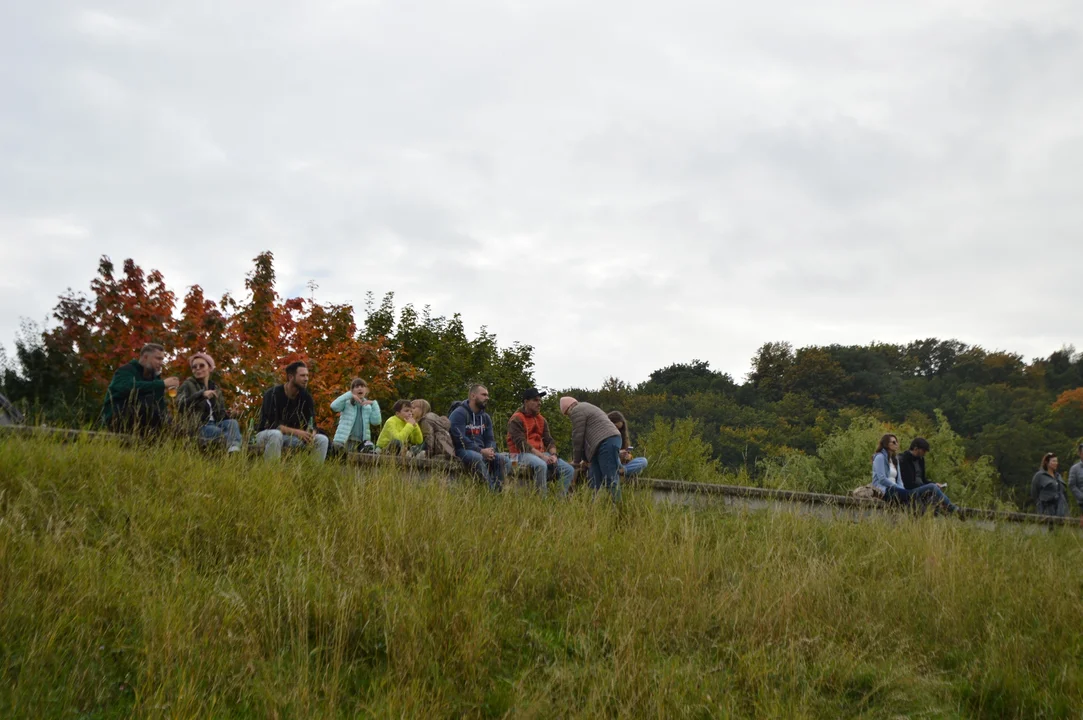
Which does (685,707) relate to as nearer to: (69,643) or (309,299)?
(69,643)

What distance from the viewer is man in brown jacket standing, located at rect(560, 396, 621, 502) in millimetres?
10047

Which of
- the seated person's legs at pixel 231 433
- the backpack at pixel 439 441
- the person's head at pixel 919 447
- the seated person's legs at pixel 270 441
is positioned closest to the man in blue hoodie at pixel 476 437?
the backpack at pixel 439 441

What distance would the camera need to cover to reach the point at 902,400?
56781mm

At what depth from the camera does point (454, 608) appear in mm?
5508

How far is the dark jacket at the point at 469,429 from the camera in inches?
407

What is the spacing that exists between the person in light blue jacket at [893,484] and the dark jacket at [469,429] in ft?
17.3

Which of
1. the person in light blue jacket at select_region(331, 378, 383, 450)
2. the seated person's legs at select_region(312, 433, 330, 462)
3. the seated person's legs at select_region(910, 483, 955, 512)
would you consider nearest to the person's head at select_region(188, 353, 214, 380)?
the seated person's legs at select_region(312, 433, 330, 462)

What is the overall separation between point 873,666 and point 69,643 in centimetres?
497

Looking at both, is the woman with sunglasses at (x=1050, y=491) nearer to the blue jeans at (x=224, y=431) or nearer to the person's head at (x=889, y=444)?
the person's head at (x=889, y=444)

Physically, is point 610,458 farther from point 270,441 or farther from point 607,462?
point 270,441

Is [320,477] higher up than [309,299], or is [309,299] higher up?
[309,299]

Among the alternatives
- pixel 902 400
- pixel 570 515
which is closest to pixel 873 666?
pixel 570 515

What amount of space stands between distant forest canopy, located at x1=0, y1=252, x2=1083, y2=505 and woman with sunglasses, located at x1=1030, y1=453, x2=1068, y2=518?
530mm

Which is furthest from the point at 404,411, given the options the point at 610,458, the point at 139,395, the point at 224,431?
the point at 139,395
